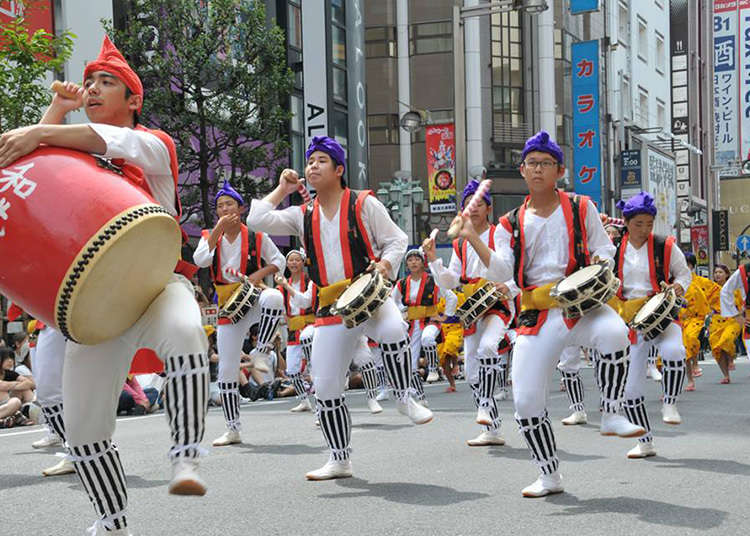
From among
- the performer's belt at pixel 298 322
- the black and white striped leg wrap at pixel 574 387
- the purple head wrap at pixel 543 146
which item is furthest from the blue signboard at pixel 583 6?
the purple head wrap at pixel 543 146

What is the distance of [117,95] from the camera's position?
4922 millimetres

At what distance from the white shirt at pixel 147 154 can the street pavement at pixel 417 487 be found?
199cm

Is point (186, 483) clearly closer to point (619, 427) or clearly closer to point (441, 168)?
point (619, 427)

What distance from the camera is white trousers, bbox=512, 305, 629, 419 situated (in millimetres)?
6469

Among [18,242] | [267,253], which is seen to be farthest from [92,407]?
[267,253]

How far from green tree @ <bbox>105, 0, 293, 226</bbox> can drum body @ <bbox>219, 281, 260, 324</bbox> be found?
11.5m

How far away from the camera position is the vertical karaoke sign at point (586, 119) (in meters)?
43.8

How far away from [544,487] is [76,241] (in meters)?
3.61

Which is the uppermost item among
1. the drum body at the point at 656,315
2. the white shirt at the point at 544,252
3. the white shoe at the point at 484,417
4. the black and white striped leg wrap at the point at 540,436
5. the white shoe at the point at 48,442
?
the white shirt at the point at 544,252

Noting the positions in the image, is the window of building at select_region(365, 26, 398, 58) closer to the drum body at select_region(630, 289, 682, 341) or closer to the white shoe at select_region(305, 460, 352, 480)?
the drum body at select_region(630, 289, 682, 341)

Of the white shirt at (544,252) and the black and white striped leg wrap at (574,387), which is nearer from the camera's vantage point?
the white shirt at (544,252)

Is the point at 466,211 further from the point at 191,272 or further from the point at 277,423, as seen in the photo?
the point at 277,423

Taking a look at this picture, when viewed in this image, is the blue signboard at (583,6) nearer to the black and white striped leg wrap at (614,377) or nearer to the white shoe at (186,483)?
the black and white striped leg wrap at (614,377)

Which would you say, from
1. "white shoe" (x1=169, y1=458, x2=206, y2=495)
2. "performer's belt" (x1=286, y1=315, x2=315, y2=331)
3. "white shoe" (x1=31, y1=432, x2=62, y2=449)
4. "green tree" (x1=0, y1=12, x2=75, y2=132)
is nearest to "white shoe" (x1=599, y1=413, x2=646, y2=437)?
"white shoe" (x1=169, y1=458, x2=206, y2=495)
